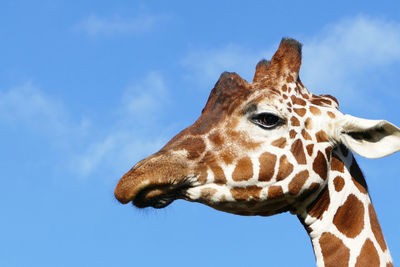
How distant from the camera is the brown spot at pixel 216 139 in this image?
322 inches

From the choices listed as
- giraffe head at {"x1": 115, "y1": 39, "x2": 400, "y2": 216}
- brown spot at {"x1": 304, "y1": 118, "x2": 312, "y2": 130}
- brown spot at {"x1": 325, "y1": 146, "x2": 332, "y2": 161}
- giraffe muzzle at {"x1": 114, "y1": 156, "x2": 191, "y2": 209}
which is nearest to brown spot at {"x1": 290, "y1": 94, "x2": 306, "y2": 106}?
giraffe head at {"x1": 115, "y1": 39, "x2": 400, "y2": 216}

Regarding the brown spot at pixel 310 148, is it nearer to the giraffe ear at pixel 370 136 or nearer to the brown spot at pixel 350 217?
the giraffe ear at pixel 370 136

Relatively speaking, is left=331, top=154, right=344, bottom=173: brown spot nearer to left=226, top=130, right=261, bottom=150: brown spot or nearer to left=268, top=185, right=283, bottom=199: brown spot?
left=268, top=185, right=283, bottom=199: brown spot

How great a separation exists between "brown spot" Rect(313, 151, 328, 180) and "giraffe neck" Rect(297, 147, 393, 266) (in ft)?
0.59

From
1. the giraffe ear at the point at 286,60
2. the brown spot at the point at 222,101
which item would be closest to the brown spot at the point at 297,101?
the giraffe ear at the point at 286,60

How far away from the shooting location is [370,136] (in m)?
8.26

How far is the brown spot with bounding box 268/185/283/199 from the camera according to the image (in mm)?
8055

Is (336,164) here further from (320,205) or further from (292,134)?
(292,134)

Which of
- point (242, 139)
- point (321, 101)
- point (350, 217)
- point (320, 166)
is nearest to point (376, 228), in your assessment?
point (350, 217)

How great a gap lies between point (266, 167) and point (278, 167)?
0.48 ft

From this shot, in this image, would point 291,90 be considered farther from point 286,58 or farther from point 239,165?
point 239,165

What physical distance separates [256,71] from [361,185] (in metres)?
2.01

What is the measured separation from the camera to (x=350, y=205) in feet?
27.4

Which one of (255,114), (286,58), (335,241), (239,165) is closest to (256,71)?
(286,58)
